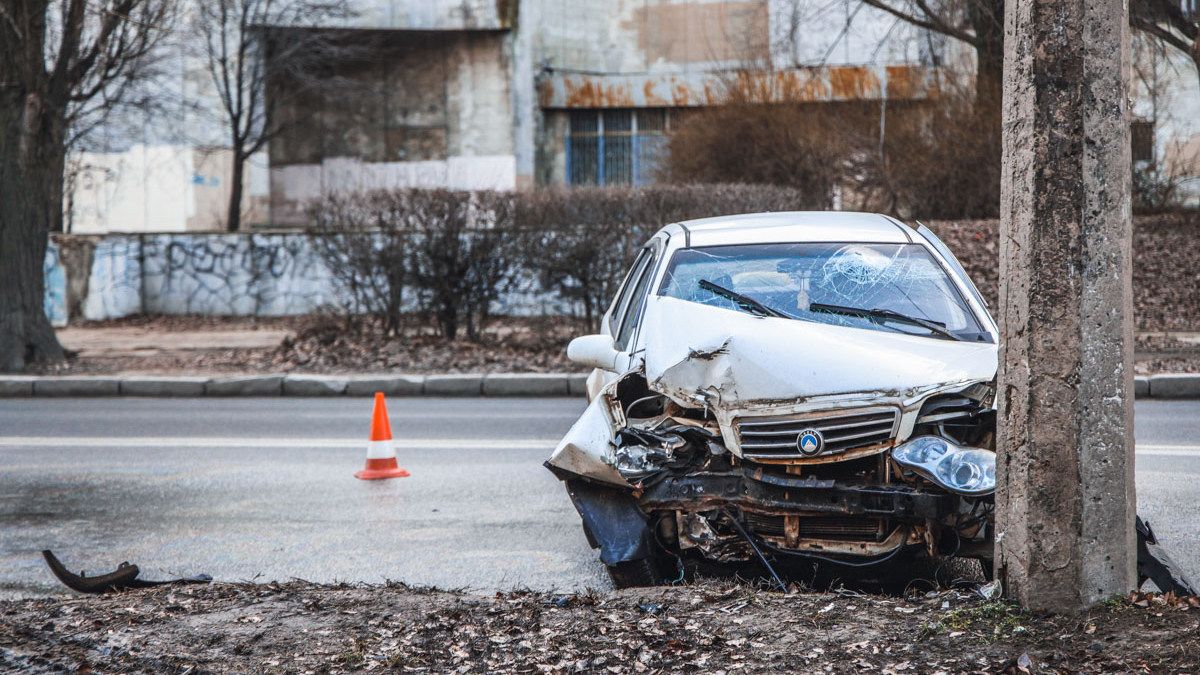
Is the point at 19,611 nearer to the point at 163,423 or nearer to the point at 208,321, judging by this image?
the point at 163,423

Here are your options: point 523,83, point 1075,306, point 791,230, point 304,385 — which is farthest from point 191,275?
point 1075,306

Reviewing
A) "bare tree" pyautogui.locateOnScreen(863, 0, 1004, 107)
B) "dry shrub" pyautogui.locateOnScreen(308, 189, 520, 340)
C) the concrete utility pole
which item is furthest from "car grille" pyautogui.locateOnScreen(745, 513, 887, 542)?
"bare tree" pyautogui.locateOnScreen(863, 0, 1004, 107)

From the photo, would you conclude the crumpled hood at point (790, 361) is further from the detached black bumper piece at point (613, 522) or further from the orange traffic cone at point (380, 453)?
Result: the orange traffic cone at point (380, 453)

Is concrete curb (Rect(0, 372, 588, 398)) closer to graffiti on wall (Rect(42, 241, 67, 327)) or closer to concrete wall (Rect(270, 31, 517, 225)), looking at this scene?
graffiti on wall (Rect(42, 241, 67, 327))

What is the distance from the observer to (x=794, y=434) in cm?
527

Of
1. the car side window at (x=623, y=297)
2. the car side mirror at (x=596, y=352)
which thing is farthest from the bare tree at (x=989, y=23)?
the car side mirror at (x=596, y=352)

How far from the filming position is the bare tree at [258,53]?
28.6 meters

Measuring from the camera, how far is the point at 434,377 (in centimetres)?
1392

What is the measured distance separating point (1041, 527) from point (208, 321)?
19874mm

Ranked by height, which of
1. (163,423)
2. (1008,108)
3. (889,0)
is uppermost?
(889,0)

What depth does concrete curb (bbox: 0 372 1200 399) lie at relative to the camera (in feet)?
44.7

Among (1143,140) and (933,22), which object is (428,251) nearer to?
(933,22)

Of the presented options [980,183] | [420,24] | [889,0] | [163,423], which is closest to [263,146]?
[420,24]

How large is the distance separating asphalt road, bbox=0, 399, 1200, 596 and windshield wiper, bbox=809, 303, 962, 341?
5.25 ft
